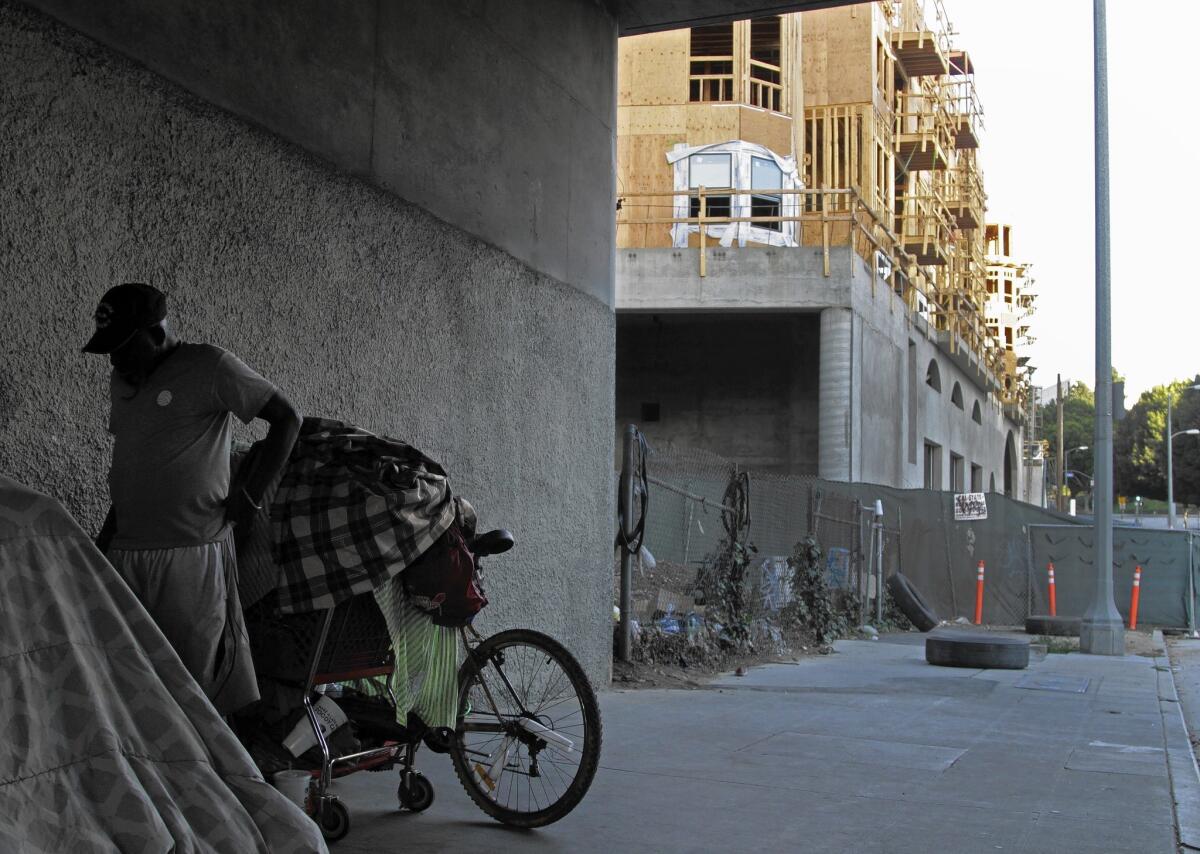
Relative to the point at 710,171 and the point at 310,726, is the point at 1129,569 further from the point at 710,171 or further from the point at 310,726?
the point at 310,726

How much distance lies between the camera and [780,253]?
1056 inches

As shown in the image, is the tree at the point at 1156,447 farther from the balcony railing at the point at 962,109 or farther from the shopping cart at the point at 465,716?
the shopping cart at the point at 465,716

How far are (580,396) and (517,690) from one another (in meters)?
4.59

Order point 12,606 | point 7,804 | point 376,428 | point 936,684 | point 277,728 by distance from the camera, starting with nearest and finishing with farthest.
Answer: point 7,804
point 12,606
point 277,728
point 376,428
point 936,684

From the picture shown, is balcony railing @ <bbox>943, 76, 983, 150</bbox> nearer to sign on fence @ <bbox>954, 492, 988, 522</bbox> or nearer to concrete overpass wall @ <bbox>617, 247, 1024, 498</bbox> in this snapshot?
concrete overpass wall @ <bbox>617, 247, 1024, 498</bbox>

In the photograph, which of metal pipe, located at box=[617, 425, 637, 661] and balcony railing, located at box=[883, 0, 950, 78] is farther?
balcony railing, located at box=[883, 0, 950, 78]

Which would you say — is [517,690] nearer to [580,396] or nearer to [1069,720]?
[580,396]

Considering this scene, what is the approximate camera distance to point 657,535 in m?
16.8

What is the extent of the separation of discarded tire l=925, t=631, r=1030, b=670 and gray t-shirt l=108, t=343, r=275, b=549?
9.71 m

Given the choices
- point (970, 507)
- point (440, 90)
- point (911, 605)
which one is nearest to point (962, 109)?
point (970, 507)

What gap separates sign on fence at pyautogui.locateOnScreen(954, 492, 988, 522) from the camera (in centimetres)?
2095

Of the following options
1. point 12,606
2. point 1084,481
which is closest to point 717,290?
point 12,606

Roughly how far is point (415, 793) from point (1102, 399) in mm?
12447

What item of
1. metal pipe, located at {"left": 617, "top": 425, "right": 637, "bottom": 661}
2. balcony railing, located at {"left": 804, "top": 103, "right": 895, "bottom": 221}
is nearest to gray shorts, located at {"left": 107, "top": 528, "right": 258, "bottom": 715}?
metal pipe, located at {"left": 617, "top": 425, "right": 637, "bottom": 661}
